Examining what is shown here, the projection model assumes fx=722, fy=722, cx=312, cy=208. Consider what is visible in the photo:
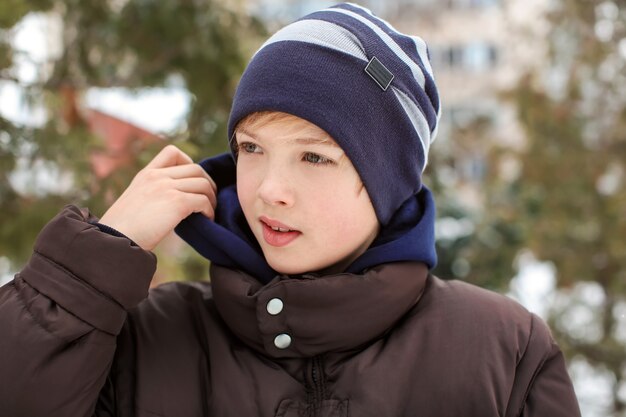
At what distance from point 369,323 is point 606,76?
4869 mm

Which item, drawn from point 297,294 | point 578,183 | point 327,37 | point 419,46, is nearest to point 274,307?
point 297,294

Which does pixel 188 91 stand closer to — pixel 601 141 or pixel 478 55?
pixel 601 141

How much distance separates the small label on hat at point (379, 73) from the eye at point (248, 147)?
260 mm

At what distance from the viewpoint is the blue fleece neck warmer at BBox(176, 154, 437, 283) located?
143 centimetres

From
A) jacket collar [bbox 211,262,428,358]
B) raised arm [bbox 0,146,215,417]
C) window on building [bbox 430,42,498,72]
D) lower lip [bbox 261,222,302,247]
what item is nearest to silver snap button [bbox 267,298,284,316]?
jacket collar [bbox 211,262,428,358]

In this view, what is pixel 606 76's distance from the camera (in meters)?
5.56

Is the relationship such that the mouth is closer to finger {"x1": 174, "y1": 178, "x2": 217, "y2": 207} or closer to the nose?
the nose

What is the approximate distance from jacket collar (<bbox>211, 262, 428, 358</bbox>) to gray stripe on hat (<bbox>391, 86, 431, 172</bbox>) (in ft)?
0.89

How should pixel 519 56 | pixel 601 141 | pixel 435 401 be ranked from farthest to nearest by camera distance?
pixel 519 56, pixel 601 141, pixel 435 401

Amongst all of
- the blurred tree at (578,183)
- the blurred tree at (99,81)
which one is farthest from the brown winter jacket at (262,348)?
the blurred tree at (578,183)

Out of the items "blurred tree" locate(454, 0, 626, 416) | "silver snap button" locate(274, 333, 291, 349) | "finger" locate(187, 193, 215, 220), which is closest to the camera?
"silver snap button" locate(274, 333, 291, 349)

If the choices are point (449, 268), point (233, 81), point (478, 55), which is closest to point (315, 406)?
point (233, 81)

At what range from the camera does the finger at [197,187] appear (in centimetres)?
146

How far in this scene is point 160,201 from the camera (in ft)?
4.63
